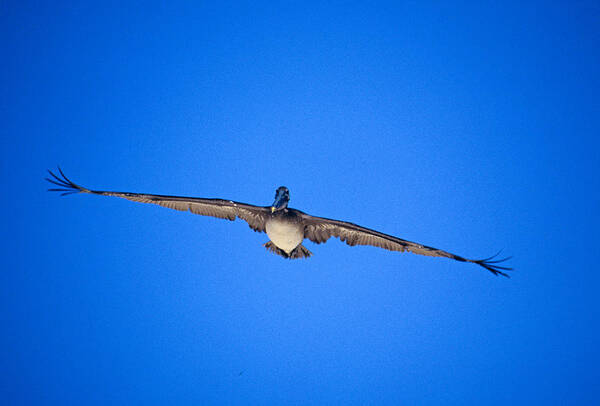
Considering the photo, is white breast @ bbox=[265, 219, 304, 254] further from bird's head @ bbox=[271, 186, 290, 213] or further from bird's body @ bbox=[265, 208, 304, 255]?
bird's head @ bbox=[271, 186, 290, 213]

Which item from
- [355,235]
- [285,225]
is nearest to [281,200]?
[285,225]

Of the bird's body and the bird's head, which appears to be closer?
the bird's head

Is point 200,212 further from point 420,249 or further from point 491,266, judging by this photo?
point 491,266

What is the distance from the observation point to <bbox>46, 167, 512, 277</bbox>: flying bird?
399 inches

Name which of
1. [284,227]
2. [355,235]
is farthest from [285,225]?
[355,235]

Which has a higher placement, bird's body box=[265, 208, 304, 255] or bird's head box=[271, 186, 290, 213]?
bird's head box=[271, 186, 290, 213]

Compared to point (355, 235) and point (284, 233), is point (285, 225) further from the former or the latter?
point (355, 235)

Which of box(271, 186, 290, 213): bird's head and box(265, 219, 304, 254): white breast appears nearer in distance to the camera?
box(271, 186, 290, 213): bird's head

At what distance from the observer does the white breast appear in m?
10.1

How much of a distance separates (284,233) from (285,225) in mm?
219

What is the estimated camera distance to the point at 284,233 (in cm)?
1019

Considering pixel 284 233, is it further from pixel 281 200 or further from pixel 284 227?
pixel 281 200

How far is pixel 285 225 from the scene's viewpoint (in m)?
10.1

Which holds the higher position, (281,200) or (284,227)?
(281,200)
